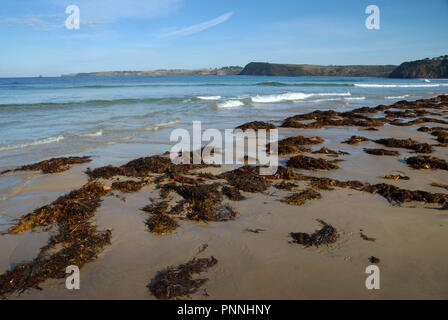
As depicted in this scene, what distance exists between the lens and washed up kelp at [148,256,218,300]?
2.56 m

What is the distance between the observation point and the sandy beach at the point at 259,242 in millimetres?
2621

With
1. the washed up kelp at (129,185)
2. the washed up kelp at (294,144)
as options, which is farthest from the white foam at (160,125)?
the washed up kelp at (129,185)

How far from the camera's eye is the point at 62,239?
11.1 feet

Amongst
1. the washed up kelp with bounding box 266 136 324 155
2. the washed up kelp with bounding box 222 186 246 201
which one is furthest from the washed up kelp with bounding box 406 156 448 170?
the washed up kelp with bounding box 222 186 246 201

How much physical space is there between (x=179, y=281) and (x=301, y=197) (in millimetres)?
2423

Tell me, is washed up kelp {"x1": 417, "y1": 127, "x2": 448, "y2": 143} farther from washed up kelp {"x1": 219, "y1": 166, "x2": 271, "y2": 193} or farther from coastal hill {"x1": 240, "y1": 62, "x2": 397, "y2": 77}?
coastal hill {"x1": 240, "y1": 62, "x2": 397, "y2": 77}

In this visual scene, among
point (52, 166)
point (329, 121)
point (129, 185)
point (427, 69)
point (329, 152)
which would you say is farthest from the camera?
point (427, 69)

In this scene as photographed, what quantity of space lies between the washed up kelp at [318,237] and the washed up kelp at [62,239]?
7.46ft

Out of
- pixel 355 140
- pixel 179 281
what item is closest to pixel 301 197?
pixel 179 281

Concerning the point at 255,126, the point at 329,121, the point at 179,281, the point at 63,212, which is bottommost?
the point at 179,281

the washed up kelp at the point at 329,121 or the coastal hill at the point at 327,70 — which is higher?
the coastal hill at the point at 327,70

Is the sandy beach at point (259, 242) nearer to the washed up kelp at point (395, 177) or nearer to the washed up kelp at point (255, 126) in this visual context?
the washed up kelp at point (395, 177)

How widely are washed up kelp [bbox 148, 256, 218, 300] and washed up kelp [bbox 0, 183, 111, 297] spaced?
0.88 metres

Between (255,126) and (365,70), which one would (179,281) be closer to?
(255,126)
